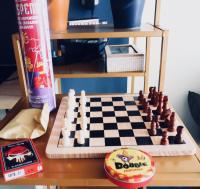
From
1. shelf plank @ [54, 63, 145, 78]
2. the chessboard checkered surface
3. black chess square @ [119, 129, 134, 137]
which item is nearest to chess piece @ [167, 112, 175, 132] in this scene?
the chessboard checkered surface

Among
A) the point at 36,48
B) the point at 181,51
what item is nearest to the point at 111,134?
the point at 36,48

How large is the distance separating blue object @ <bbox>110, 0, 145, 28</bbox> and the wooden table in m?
0.54

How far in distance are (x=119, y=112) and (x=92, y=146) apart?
220mm

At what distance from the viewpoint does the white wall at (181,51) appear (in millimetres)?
1401

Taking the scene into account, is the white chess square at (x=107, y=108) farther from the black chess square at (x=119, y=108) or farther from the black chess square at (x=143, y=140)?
the black chess square at (x=143, y=140)

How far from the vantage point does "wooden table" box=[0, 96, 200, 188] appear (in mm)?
532

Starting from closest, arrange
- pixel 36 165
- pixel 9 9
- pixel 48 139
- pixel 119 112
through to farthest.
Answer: pixel 36 165 < pixel 48 139 < pixel 119 112 < pixel 9 9

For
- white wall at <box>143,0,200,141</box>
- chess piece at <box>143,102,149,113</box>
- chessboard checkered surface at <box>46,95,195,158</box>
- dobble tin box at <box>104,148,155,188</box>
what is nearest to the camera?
dobble tin box at <box>104,148,155,188</box>

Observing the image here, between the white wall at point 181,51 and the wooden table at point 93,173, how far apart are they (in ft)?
3.24

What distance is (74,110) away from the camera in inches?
33.4

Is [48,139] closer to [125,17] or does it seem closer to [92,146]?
[92,146]

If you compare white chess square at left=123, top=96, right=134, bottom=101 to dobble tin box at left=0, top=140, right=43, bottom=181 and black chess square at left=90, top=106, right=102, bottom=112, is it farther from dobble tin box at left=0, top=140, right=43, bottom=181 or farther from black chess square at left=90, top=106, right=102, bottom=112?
dobble tin box at left=0, top=140, right=43, bottom=181

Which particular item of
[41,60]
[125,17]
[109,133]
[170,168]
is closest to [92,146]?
[109,133]

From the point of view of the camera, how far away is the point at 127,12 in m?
0.87
